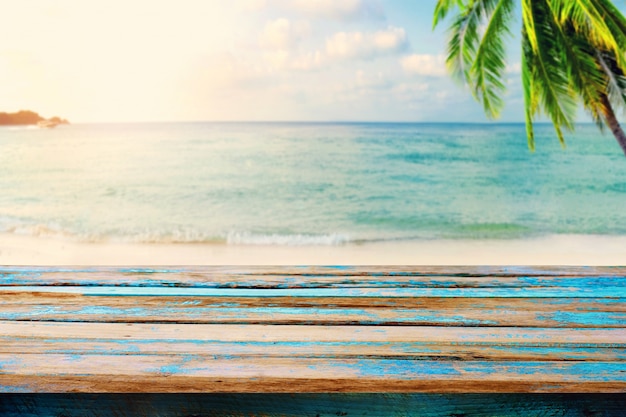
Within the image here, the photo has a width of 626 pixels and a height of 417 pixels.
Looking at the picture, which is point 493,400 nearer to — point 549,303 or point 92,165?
point 549,303

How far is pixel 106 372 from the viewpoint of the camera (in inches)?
41.3

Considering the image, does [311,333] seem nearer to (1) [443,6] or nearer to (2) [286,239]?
(1) [443,6]

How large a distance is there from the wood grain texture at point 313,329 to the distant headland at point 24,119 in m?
23.4

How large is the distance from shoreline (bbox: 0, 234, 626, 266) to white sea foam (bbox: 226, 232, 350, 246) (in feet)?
1.43

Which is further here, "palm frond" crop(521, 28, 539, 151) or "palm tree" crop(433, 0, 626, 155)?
"palm frond" crop(521, 28, 539, 151)

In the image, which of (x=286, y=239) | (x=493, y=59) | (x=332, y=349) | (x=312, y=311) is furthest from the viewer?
(x=286, y=239)

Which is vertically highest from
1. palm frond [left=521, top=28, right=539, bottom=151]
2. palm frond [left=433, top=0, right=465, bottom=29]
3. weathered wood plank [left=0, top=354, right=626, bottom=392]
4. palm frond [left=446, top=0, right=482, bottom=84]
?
palm frond [left=433, top=0, right=465, bottom=29]

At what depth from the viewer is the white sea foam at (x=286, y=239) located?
9.69m

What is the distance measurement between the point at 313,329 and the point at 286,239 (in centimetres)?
891

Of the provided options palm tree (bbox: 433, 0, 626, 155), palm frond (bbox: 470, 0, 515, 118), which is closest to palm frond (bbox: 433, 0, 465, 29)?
palm tree (bbox: 433, 0, 626, 155)

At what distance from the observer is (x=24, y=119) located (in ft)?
73.6

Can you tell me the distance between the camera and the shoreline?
24.7 feet

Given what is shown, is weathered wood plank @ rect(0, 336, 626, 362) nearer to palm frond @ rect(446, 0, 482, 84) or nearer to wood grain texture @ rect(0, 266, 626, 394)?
wood grain texture @ rect(0, 266, 626, 394)

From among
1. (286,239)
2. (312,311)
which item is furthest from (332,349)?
(286,239)
